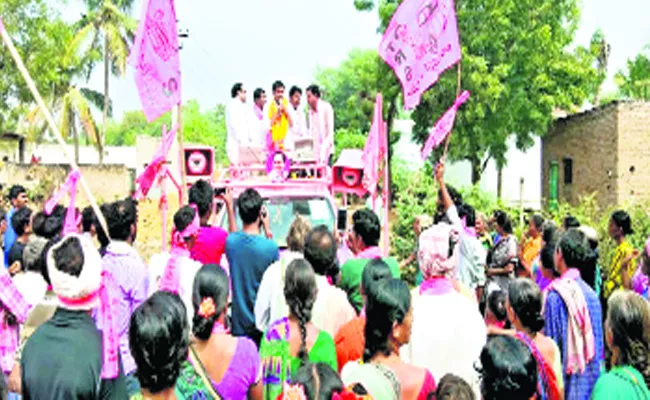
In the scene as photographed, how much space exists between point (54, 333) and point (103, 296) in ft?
0.92

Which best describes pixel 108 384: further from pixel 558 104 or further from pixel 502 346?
pixel 558 104

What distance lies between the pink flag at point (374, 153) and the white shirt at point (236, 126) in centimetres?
149

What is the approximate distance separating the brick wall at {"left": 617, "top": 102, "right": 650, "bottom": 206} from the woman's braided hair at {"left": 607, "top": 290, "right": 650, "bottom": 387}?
20.1 metres

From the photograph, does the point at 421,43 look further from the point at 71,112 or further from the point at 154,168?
the point at 71,112

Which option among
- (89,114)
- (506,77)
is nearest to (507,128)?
(506,77)

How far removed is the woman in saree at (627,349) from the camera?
3248 millimetres

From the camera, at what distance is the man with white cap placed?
3234mm

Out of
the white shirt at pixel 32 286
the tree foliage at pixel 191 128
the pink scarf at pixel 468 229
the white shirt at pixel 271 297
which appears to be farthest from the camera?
the tree foliage at pixel 191 128

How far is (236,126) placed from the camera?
9641 mm

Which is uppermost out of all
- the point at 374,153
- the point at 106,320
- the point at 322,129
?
the point at 322,129

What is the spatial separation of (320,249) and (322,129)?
17.2 feet

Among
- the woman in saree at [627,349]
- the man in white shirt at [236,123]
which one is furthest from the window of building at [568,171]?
the woman in saree at [627,349]

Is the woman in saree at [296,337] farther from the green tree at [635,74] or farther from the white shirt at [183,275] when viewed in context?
the green tree at [635,74]

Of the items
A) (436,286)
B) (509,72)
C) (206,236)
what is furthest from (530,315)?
(509,72)
